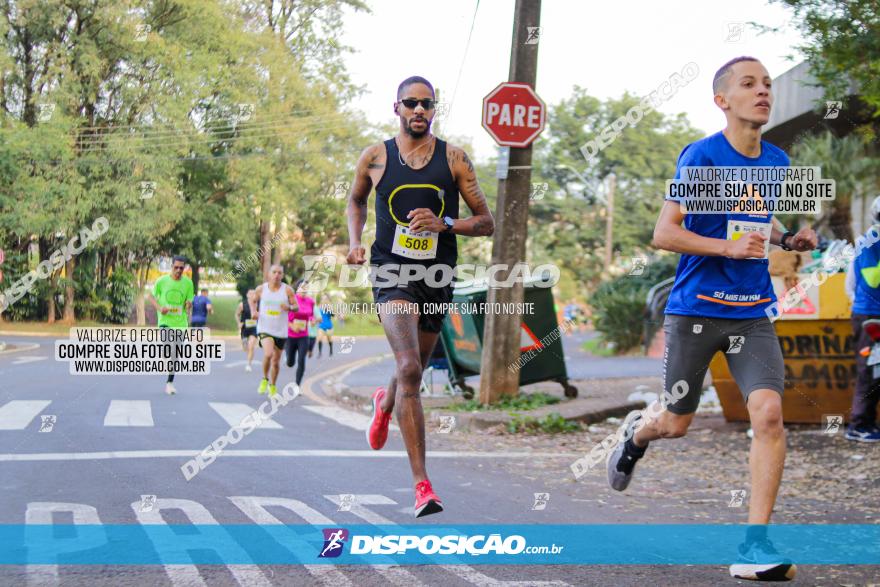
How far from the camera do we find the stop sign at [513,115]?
10664 millimetres

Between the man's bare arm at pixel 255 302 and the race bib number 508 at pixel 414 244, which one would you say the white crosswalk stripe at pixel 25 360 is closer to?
the man's bare arm at pixel 255 302

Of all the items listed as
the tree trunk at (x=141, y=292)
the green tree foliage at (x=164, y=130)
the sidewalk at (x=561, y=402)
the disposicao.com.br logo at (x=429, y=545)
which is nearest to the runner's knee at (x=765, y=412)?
the disposicao.com.br logo at (x=429, y=545)

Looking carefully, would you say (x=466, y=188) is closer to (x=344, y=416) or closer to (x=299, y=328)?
(x=344, y=416)

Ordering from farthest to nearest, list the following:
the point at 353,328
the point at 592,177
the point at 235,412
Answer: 1. the point at 592,177
2. the point at 353,328
3. the point at 235,412

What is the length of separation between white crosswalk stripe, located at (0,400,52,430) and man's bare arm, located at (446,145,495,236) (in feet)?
20.4

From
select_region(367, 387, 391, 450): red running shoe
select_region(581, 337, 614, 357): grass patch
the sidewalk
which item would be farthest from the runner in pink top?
select_region(581, 337, 614, 357): grass patch

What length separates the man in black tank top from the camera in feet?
16.0

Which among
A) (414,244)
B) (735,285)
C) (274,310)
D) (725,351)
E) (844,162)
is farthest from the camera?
(844,162)

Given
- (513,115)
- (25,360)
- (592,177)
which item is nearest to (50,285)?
(25,360)

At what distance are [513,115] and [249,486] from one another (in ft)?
18.7

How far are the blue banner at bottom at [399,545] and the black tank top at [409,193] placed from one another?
4.62ft

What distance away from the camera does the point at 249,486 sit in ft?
21.9

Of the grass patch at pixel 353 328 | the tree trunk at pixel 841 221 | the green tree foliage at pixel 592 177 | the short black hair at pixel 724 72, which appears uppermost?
the green tree foliage at pixel 592 177

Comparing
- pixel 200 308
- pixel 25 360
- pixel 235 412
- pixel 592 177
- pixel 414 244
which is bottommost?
pixel 25 360
